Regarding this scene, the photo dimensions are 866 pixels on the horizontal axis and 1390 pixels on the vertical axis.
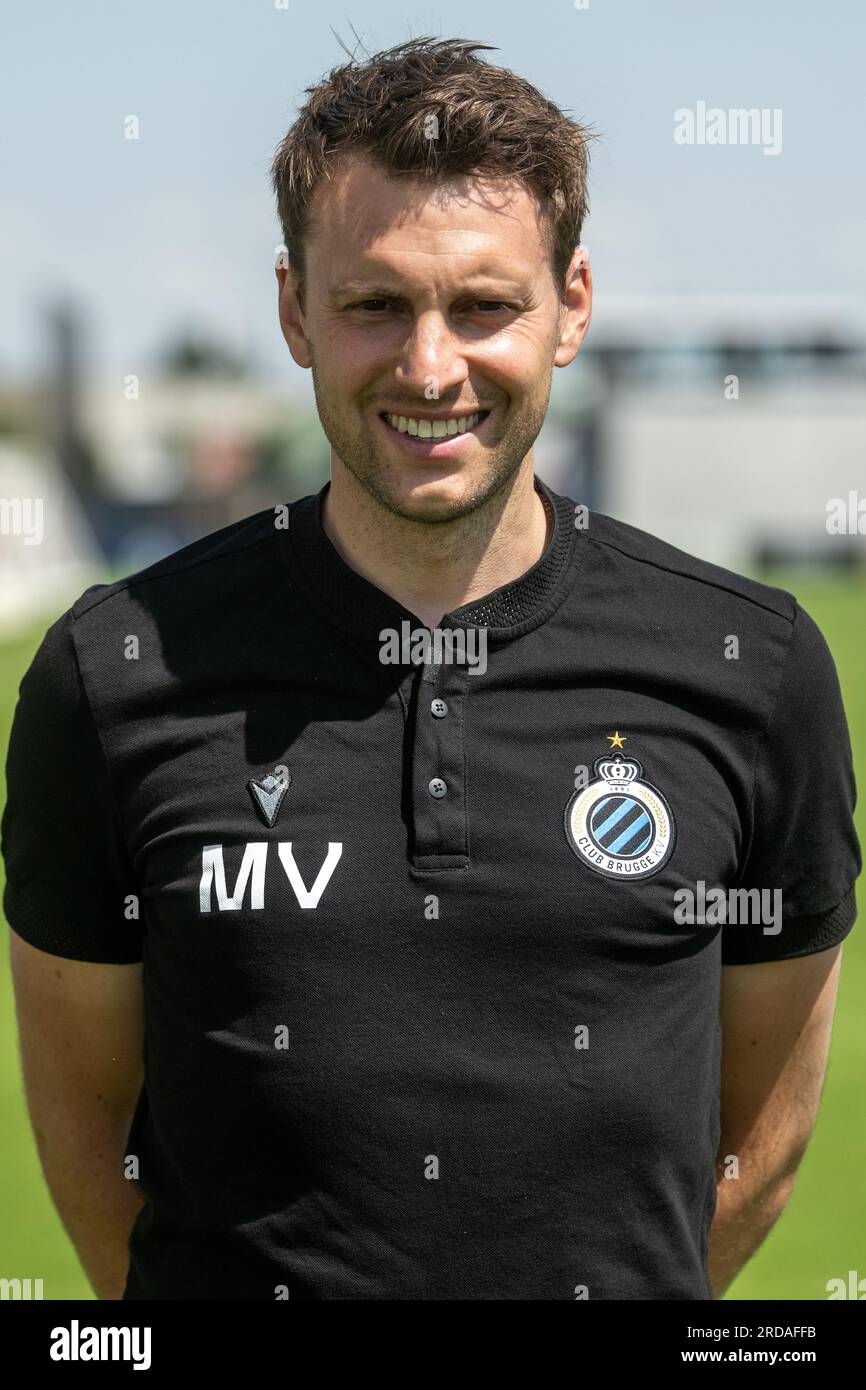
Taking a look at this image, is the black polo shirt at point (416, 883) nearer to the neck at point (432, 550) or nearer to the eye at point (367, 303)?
the neck at point (432, 550)

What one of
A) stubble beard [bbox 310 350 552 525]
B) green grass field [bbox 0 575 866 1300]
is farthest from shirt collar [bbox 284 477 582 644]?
green grass field [bbox 0 575 866 1300]

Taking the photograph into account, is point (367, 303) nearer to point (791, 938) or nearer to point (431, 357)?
point (431, 357)

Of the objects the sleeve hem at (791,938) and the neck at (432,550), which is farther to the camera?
the sleeve hem at (791,938)

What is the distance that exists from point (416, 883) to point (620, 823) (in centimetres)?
30

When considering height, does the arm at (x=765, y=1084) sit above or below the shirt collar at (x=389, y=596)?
below

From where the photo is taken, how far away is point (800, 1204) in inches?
231

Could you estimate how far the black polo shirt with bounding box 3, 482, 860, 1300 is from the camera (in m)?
2.17

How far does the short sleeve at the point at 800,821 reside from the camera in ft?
7.90

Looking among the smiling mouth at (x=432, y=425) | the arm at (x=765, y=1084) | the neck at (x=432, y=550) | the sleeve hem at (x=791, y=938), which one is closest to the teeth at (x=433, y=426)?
the smiling mouth at (x=432, y=425)

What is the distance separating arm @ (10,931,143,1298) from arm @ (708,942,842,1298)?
957mm

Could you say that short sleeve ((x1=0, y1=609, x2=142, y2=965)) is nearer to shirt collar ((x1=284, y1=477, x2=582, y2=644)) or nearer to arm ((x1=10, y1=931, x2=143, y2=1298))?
arm ((x1=10, y1=931, x2=143, y2=1298))

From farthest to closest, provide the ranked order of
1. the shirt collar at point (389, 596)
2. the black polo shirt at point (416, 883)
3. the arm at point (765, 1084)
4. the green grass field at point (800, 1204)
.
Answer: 1. the green grass field at point (800, 1204)
2. the arm at point (765, 1084)
3. the shirt collar at point (389, 596)
4. the black polo shirt at point (416, 883)

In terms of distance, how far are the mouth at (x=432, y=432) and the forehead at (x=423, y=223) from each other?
20 centimetres

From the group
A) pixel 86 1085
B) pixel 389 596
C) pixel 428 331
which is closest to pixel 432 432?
pixel 428 331
